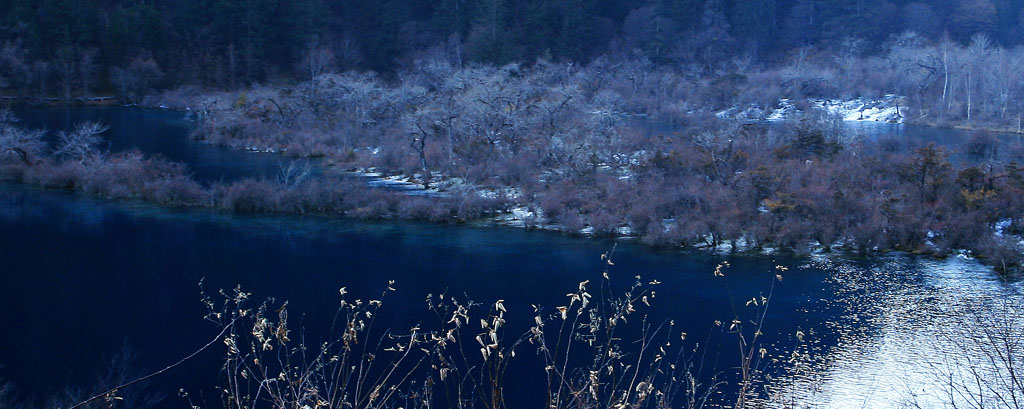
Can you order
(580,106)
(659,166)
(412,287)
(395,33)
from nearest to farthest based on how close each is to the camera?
(412,287) → (659,166) → (580,106) → (395,33)

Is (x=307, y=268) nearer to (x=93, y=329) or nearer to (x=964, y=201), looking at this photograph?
(x=93, y=329)

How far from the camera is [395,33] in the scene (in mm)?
78562

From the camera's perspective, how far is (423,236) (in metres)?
24.1

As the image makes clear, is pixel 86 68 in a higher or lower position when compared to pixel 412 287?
higher

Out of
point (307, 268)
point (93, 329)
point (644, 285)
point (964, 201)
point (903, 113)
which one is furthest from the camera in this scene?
point (903, 113)

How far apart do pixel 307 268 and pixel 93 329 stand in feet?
17.8

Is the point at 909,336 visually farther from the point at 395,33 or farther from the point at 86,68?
the point at 86,68

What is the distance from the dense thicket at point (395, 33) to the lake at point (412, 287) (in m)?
43.8

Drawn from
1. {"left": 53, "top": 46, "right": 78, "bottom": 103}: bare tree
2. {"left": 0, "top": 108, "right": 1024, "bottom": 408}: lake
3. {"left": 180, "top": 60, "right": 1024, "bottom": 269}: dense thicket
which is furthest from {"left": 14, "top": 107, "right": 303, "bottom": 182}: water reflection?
{"left": 0, "top": 108, "right": 1024, "bottom": 408}: lake

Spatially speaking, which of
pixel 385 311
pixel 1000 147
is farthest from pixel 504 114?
pixel 1000 147

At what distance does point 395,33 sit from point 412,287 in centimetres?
6315

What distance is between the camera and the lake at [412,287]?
13.8 m

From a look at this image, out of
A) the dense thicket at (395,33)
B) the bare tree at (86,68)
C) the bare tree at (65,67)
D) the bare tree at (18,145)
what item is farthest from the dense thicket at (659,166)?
the bare tree at (86,68)

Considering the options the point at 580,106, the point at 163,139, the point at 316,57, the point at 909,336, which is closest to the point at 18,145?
the point at 163,139
